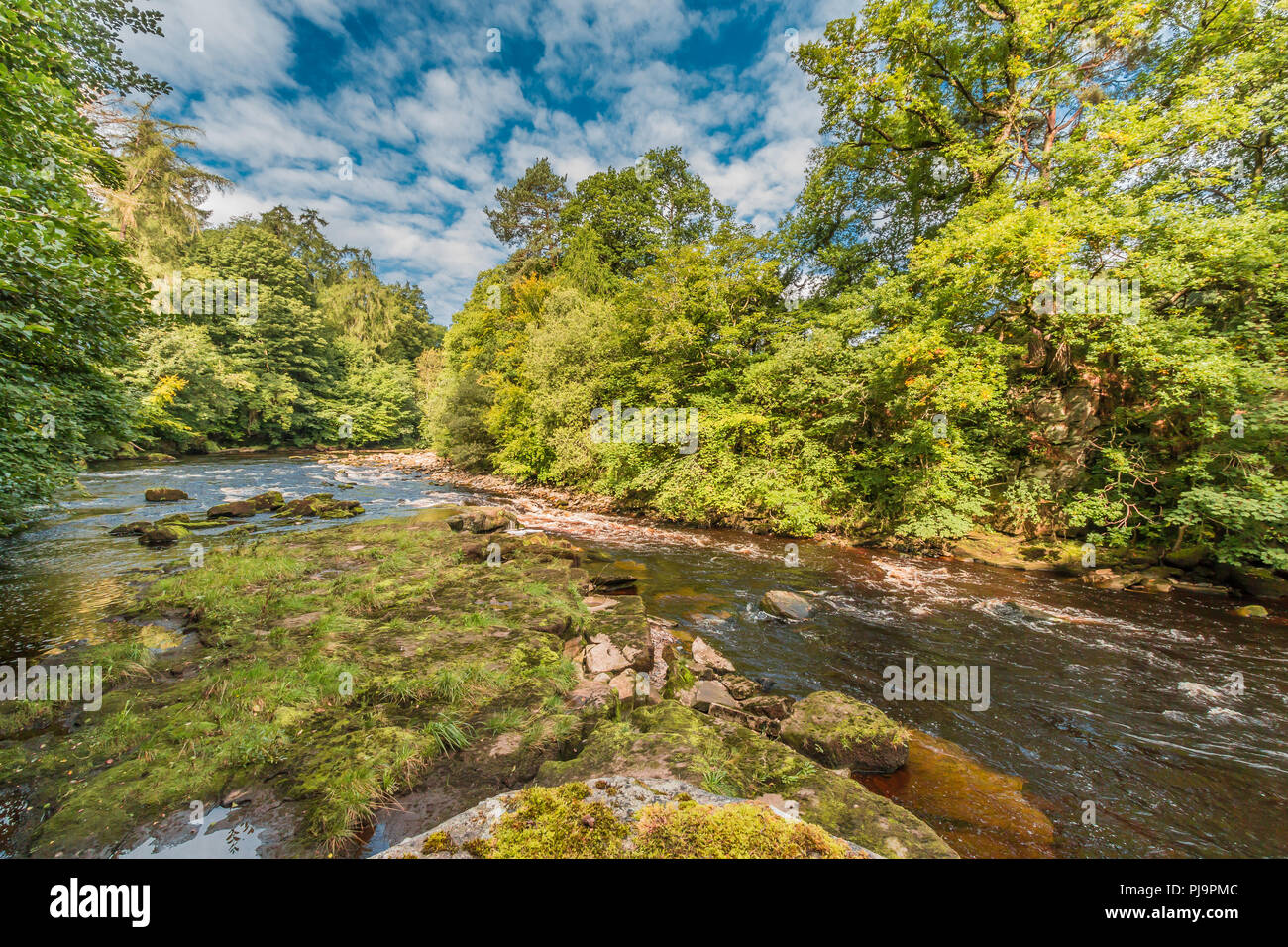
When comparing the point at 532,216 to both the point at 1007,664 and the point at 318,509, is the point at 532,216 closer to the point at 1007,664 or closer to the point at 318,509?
the point at 318,509

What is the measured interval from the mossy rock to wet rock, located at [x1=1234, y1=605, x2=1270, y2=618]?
1012 centimetres

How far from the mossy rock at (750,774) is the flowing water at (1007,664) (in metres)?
1.00

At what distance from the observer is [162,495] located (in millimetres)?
14695

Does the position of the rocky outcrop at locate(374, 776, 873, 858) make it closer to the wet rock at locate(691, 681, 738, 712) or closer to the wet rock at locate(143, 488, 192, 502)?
the wet rock at locate(691, 681, 738, 712)

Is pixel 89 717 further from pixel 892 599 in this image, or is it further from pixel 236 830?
pixel 892 599

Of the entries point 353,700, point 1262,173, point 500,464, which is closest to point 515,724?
point 353,700

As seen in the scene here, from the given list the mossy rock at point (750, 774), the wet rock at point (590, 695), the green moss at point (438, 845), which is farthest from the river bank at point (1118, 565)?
the green moss at point (438, 845)

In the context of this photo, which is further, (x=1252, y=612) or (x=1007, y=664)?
(x=1252, y=612)

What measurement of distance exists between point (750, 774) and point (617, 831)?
1.64 m

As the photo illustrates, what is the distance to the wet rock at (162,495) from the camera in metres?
14.5

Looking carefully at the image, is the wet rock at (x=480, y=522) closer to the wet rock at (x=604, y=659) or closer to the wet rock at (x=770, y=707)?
the wet rock at (x=604, y=659)

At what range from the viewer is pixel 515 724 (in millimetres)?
4008

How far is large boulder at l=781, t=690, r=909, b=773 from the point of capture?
14.2 feet

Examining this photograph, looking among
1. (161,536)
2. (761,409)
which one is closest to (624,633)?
(761,409)
